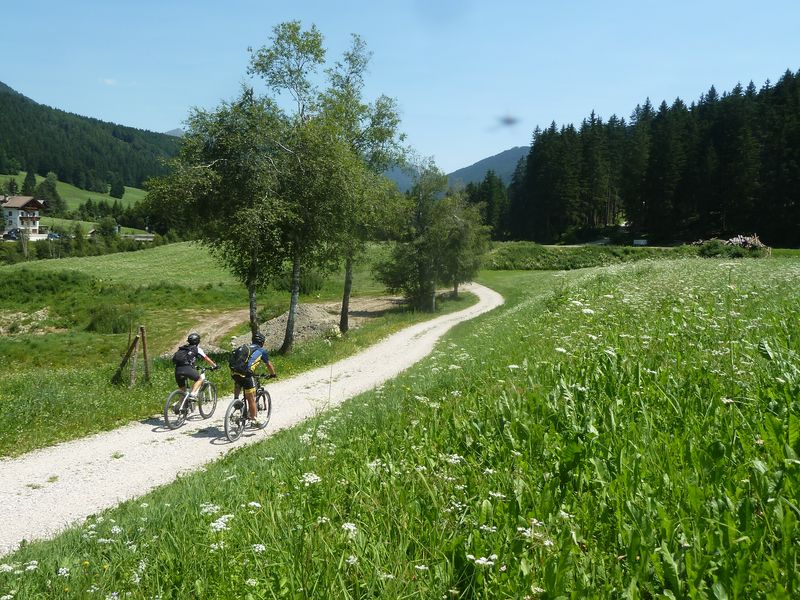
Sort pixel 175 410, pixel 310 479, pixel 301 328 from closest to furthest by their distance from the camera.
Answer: pixel 310 479, pixel 175 410, pixel 301 328

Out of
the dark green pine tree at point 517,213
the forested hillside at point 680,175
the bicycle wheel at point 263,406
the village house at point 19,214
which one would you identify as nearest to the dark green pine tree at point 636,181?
the forested hillside at point 680,175

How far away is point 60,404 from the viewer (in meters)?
13.3

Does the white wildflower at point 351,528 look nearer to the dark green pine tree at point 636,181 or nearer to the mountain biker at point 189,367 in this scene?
the mountain biker at point 189,367

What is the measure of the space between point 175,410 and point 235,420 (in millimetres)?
2007

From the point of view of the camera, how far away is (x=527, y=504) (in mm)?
3688

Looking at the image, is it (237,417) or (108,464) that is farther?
(237,417)

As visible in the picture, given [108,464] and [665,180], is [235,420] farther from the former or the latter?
[665,180]

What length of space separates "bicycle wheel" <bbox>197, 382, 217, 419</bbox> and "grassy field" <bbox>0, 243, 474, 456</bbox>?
1469 millimetres

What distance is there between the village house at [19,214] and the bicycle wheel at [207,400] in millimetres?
169147

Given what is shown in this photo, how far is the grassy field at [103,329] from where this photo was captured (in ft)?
42.8

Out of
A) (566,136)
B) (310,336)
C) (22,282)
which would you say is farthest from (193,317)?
(566,136)

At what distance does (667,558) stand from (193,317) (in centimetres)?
4656

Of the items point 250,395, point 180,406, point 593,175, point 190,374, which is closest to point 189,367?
point 190,374

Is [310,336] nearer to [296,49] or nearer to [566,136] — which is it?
[296,49]
